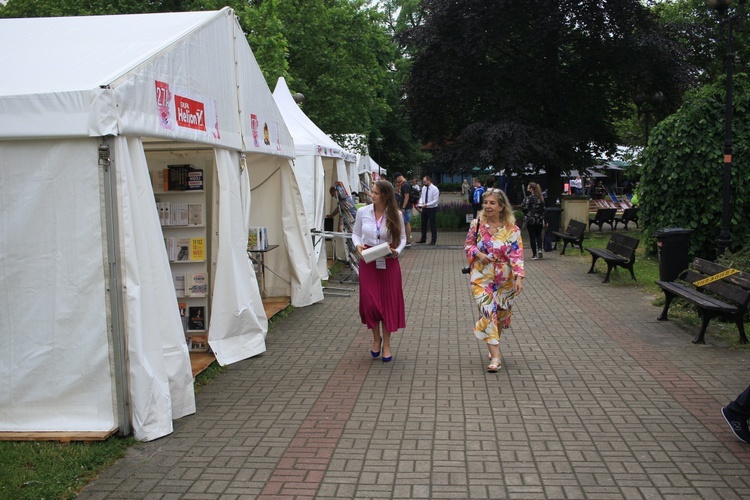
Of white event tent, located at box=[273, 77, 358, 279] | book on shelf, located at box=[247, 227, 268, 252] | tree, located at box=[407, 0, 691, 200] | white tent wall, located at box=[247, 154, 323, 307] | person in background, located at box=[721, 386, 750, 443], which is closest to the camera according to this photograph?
person in background, located at box=[721, 386, 750, 443]

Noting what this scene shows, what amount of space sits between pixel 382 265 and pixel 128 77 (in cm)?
306

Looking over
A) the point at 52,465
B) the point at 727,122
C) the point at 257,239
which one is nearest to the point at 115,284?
the point at 52,465

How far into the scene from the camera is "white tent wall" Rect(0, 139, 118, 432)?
5254 mm

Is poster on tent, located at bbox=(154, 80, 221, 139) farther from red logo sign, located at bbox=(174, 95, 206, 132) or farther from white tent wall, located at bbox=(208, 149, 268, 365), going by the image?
white tent wall, located at bbox=(208, 149, 268, 365)

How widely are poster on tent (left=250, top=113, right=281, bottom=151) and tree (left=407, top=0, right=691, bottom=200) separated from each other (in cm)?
1453

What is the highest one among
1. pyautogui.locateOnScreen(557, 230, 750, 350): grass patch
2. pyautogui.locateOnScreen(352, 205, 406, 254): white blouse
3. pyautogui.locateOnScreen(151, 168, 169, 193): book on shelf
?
pyautogui.locateOnScreen(151, 168, 169, 193): book on shelf

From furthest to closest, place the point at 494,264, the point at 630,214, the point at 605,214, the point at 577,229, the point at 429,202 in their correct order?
the point at 605,214
the point at 630,214
the point at 429,202
the point at 577,229
the point at 494,264

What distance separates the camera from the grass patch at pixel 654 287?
8.70m

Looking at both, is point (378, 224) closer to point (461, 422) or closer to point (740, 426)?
point (461, 422)

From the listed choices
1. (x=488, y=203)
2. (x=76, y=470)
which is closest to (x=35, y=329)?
(x=76, y=470)

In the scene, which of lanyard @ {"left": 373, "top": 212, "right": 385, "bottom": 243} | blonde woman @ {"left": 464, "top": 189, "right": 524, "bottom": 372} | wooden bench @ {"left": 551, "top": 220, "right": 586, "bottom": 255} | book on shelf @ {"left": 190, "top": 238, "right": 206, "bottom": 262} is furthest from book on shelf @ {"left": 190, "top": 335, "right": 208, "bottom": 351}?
wooden bench @ {"left": 551, "top": 220, "right": 586, "bottom": 255}

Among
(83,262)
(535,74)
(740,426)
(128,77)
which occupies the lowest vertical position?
(740,426)

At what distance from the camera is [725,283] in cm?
825

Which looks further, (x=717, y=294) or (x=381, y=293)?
(x=717, y=294)
